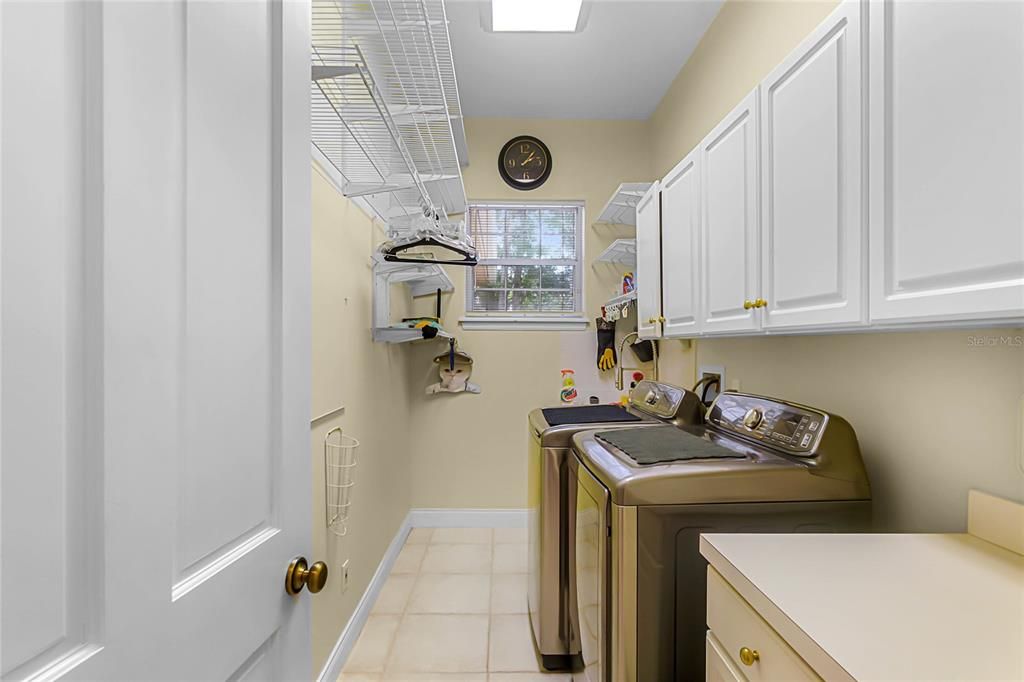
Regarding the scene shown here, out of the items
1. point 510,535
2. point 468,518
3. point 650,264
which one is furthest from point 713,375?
point 468,518

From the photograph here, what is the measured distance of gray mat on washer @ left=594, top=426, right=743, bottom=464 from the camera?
1.39 meters

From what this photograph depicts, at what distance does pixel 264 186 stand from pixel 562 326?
2943 mm

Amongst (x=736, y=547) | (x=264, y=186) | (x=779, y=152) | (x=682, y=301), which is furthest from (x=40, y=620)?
(x=682, y=301)

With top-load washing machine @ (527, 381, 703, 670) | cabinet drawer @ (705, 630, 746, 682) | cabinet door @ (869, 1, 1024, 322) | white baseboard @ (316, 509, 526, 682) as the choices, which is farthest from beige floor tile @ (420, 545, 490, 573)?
cabinet door @ (869, 1, 1024, 322)

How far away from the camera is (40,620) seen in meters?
0.44

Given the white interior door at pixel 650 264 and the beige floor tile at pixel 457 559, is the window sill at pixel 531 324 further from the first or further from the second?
the beige floor tile at pixel 457 559

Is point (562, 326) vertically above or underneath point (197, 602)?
above

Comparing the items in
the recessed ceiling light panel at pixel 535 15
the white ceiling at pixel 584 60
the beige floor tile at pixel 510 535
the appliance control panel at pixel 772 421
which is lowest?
the beige floor tile at pixel 510 535

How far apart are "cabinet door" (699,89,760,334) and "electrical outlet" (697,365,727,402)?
0.58 metres

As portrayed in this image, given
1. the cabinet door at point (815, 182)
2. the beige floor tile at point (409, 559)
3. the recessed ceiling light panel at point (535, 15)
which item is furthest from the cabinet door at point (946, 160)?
the beige floor tile at point (409, 559)

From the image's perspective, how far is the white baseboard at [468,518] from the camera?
11.9ft

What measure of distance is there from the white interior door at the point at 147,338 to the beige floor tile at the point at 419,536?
2620 mm

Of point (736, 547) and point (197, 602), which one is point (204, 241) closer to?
point (197, 602)

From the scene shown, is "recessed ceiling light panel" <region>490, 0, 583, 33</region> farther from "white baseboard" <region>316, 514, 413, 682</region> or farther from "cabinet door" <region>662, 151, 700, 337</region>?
"white baseboard" <region>316, 514, 413, 682</region>
